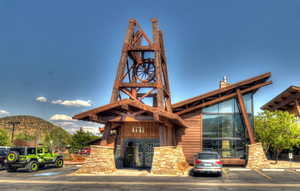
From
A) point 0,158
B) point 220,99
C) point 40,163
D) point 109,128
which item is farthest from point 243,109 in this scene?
point 0,158

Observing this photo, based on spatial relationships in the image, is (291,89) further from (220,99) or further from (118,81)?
(118,81)

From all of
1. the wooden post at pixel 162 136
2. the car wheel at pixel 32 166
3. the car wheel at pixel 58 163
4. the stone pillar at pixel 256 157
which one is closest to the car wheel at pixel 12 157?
the car wheel at pixel 32 166

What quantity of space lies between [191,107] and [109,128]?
9625mm

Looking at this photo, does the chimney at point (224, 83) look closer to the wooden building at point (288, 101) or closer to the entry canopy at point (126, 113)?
the wooden building at point (288, 101)

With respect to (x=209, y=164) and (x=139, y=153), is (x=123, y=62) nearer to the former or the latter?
(x=139, y=153)

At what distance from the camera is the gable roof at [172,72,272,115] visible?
26.4 m

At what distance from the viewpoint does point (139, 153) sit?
23547 millimetres

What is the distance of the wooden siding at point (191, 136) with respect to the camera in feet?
87.3

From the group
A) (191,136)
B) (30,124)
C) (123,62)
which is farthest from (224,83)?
(30,124)

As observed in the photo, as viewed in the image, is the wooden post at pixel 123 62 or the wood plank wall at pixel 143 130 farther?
the wooden post at pixel 123 62

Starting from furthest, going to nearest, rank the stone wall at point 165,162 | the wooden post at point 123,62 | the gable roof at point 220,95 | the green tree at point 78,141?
1. the green tree at point 78,141
2. the gable roof at point 220,95
3. the wooden post at point 123,62
4. the stone wall at point 165,162

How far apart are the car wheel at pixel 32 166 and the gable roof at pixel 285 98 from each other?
2645cm

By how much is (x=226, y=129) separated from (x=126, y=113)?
1176 cm

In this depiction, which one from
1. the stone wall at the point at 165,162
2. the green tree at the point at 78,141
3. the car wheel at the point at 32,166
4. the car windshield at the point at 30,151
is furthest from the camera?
the green tree at the point at 78,141
